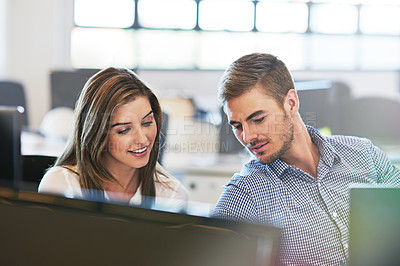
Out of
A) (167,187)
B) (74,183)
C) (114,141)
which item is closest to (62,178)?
(74,183)

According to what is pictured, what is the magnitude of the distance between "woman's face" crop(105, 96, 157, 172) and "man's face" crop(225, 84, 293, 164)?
19 cm

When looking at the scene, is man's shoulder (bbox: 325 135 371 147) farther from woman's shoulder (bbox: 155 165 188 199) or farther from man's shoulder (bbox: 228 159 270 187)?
woman's shoulder (bbox: 155 165 188 199)

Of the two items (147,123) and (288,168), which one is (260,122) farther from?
(147,123)

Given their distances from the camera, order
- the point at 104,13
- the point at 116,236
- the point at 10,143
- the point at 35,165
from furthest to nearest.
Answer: the point at 104,13, the point at 35,165, the point at 10,143, the point at 116,236

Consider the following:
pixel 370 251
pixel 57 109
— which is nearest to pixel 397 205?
pixel 370 251

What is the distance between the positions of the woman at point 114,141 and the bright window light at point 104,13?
2.51 metres

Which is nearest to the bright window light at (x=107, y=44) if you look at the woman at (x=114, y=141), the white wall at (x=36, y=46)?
the white wall at (x=36, y=46)

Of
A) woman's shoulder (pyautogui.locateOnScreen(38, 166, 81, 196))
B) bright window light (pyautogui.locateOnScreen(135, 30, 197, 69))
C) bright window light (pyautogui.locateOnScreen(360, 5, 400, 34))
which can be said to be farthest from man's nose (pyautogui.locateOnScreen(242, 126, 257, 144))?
bright window light (pyautogui.locateOnScreen(360, 5, 400, 34))

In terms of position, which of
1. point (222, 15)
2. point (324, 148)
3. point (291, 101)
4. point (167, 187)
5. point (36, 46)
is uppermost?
point (222, 15)

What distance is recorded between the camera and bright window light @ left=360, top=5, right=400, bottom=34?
394 cm

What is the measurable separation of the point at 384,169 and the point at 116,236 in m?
0.75

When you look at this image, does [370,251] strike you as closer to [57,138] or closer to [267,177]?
[267,177]

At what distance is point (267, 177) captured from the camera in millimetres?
1001

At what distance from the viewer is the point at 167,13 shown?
380 cm
